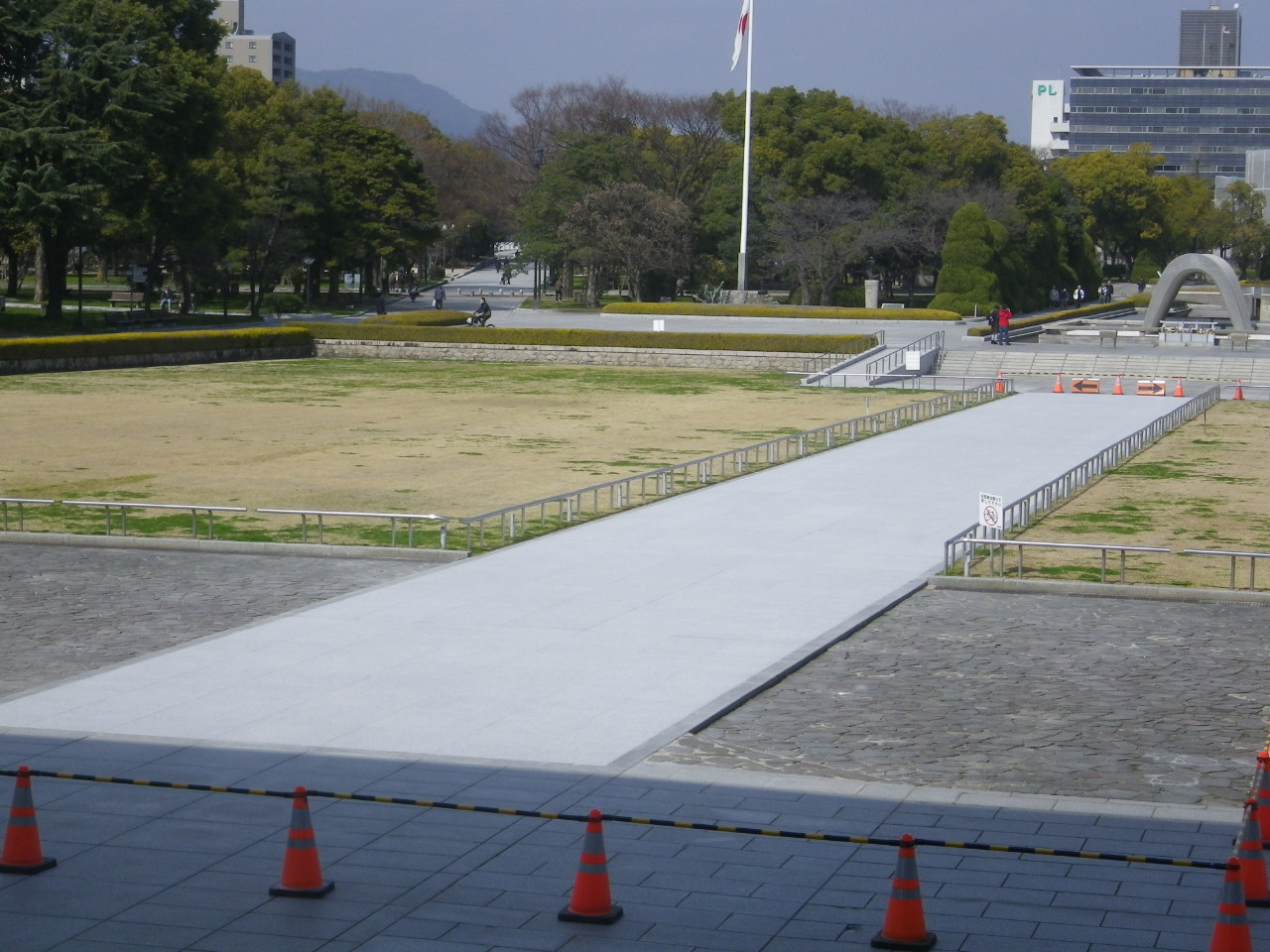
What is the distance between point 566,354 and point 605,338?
4.65ft

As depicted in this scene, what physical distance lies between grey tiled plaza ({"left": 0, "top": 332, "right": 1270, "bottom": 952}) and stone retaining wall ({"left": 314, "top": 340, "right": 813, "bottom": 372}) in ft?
98.8

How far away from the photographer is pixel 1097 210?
98188mm

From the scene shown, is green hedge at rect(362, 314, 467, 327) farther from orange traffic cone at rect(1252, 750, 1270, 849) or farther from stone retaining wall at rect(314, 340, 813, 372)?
orange traffic cone at rect(1252, 750, 1270, 849)

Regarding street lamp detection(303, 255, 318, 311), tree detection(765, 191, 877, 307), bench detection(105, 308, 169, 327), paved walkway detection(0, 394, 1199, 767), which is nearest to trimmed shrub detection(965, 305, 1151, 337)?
tree detection(765, 191, 877, 307)

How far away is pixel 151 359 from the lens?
153 ft

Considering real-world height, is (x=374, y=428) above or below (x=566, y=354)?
below

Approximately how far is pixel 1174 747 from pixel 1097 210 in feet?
304

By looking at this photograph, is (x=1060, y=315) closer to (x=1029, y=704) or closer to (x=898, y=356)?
(x=898, y=356)

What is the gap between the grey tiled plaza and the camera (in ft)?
24.8

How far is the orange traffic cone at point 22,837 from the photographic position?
7.86 m

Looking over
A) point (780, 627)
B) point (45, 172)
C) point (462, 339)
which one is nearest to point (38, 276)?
point (45, 172)

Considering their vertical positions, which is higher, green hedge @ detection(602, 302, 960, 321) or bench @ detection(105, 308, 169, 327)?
green hedge @ detection(602, 302, 960, 321)

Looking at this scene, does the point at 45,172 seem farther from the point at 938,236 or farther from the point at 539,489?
the point at 938,236

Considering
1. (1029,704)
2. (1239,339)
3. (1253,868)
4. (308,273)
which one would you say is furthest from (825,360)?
(1253,868)
